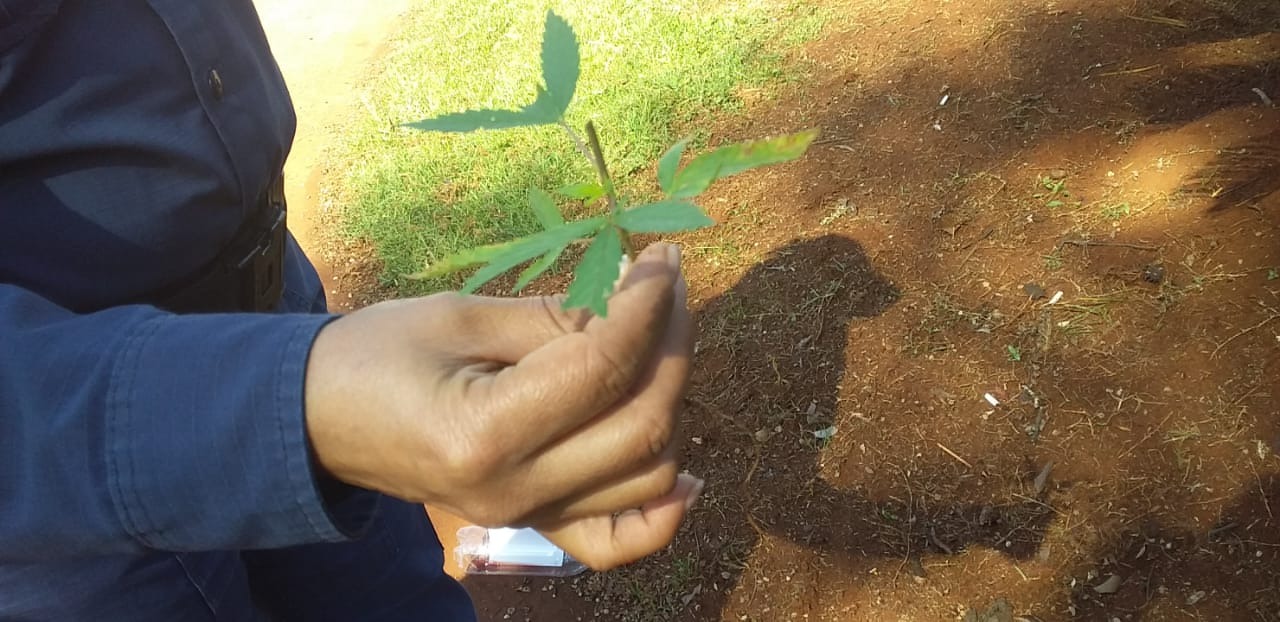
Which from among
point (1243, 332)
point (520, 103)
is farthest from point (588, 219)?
point (520, 103)

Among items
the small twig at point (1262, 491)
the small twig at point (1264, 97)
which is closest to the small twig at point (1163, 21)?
the small twig at point (1264, 97)

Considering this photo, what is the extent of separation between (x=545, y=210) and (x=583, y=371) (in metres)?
0.29

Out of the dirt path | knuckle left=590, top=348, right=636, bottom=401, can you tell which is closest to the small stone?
knuckle left=590, top=348, right=636, bottom=401

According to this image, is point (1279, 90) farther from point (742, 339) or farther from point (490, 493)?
point (490, 493)

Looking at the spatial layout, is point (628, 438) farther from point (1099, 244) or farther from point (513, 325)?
point (1099, 244)

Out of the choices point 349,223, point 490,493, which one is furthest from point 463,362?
point 349,223

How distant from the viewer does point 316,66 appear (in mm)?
5215

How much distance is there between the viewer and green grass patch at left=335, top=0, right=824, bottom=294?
11.7ft

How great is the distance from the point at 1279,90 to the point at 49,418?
10.5ft

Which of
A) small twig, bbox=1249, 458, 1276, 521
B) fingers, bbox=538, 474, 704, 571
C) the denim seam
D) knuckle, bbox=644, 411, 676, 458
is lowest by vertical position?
small twig, bbox=1249, 458, 1276, 521

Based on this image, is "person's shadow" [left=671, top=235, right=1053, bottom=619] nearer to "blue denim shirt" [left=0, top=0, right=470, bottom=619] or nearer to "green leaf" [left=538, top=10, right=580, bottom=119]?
"blue denim shirt" [left=0, top=0, right=470, bottom=619]

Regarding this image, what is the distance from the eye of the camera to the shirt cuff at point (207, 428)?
906 mm

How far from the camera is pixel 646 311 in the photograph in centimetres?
94

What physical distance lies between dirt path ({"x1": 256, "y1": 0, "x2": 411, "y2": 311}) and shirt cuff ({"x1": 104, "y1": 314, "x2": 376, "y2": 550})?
2888mm
